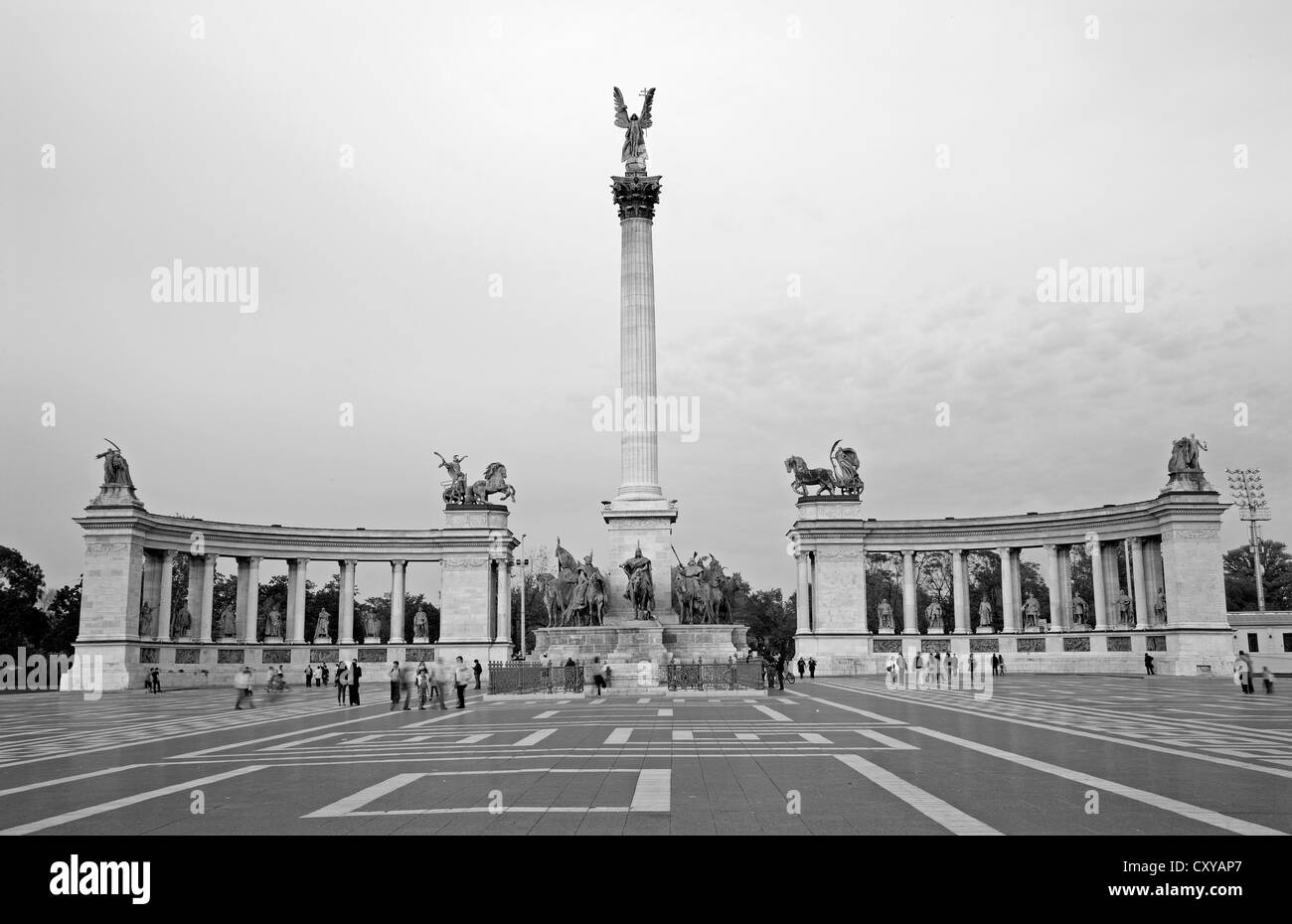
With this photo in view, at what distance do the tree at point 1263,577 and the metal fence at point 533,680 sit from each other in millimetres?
79434

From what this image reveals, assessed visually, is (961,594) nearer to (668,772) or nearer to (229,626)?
(229,626)

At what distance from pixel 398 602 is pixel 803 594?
29931 mm

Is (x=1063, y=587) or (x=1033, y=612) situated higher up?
(x=1063, y=587)

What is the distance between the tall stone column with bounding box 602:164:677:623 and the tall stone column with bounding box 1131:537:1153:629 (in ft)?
120

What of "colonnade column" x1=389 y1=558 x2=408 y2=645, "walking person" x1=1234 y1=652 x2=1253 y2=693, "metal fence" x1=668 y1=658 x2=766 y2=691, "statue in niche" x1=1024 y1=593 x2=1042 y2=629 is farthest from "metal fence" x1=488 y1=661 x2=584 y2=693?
"statue in niche" x1=1024 y1=593 x2=1042 y2=629

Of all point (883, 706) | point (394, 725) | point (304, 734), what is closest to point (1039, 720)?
point (883, 706)

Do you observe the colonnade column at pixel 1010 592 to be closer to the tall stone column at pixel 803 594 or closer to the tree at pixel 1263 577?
the tall stone column at pixel 803 594

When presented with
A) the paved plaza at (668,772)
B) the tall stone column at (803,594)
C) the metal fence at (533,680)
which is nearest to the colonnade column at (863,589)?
the tall stone column at (803,594)

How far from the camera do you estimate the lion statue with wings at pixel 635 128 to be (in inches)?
2247

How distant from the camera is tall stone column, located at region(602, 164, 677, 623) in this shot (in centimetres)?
5159

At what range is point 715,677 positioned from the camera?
41375 mm

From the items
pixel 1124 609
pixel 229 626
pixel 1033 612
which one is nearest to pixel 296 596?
pixel 229 626

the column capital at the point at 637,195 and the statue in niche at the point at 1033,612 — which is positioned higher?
the column capital at the point at 637,195
